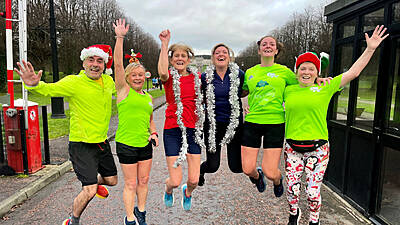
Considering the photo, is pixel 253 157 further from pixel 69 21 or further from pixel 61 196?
pixel 69 21

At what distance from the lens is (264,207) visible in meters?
4.37

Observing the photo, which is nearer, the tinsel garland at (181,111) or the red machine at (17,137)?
the tinsel garland at (181,111)

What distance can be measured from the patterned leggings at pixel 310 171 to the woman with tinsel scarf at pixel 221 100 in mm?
723

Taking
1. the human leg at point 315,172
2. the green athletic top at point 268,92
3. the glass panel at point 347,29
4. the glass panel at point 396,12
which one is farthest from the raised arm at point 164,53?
the glass panel at point 347,29

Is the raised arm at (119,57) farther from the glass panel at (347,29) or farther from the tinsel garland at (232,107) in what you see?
the glass panel at (347,29)

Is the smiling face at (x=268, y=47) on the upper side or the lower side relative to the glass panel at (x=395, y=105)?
upper

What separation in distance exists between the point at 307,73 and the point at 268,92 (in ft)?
1.59

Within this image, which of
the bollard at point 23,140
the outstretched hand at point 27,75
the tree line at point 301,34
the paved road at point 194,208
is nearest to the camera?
the outstretched hand at point 27,75

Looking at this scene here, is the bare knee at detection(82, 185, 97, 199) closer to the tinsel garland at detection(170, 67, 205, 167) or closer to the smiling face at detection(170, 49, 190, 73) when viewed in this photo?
the tinsel garland at detection(170, 67, 205, 167)

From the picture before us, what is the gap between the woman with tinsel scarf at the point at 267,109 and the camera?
345 cm

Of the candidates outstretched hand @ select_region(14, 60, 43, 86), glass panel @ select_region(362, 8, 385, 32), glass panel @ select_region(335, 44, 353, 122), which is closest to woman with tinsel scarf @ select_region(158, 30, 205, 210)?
outstretched hand @ select_region(14, 60, 43, 86)

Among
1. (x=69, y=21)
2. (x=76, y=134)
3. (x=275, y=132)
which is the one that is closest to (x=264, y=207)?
(x=275, y=132)

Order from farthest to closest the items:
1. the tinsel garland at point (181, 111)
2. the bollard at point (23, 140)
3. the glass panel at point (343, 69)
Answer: the bollard at point (23, 140) → the glass panel at point (343, 69) → the tinsel garland at point (181, 111)

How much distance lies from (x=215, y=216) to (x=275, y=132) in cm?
148
